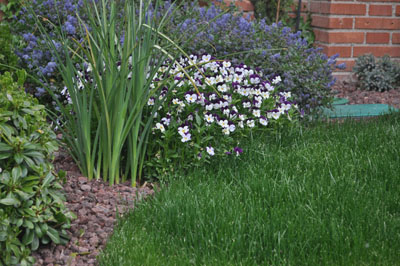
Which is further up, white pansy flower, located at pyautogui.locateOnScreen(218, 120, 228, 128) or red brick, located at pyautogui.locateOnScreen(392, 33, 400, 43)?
red brick, located at pyautogui.locateOnScreen(392, 33, 400, 43)

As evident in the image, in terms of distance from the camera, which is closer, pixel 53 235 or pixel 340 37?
pixel 53 235

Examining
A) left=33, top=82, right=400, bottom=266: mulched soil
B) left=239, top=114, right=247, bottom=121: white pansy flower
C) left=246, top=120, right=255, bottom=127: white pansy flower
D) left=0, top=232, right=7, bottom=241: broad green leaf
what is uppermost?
left=239, top=114, right=247, bottom=121: white pansy flower

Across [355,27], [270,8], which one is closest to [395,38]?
[355,27]

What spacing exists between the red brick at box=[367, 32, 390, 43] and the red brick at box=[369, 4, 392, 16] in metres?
0.23

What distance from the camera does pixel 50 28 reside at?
4664 millimetres

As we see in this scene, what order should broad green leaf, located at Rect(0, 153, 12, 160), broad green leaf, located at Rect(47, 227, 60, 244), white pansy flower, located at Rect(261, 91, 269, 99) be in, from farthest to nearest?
white pansy flower, located at Rect(261, 91, 269, 99)
broad green leaf, located at Rect(47, 227, 60, 244)
broad green leaf, located at Rect(0, 153, 12, 160)

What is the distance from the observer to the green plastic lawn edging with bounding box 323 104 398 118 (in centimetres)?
492

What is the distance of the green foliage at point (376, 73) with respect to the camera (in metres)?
6.02

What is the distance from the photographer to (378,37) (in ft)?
21.1

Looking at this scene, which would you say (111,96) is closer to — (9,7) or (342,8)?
(9,7)

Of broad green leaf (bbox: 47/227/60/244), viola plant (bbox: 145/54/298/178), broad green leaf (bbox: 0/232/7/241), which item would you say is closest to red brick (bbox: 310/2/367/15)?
viola plant (bbox: 145/54/298/178)

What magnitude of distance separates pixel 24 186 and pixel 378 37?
529 cm

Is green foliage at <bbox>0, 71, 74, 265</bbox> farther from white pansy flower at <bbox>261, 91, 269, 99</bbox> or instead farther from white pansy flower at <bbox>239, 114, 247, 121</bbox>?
white pansy flower at <bbox>261, 91, 269, 99</bbox>

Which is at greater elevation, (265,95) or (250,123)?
(265,95)
